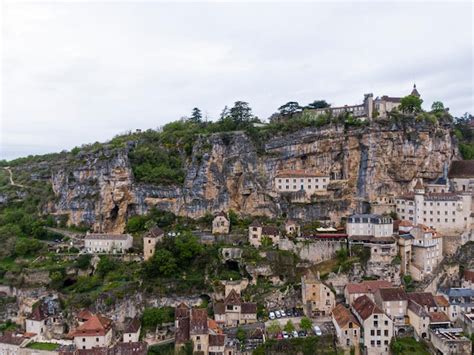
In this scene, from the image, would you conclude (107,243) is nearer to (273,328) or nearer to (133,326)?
(133,326)

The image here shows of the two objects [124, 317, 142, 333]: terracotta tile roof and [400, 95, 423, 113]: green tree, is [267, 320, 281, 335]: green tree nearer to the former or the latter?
[124, 317, 142, 333]: terracotta tile roof

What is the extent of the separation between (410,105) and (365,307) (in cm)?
3375

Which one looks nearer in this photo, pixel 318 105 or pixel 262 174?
pixel 262 174

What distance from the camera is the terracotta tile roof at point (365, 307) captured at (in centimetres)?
3872

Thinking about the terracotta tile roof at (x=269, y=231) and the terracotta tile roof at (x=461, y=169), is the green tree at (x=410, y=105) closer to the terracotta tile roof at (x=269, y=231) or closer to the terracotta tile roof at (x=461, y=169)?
the terracotta tile roof at (x=461, y=169)

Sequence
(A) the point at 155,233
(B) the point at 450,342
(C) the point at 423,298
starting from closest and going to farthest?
(B) the point at 450,342
(C) the point at 423,298
(A) the point at 155,233

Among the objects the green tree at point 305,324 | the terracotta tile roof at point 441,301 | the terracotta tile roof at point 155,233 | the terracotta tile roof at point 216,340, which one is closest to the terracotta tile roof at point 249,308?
the terracotta tile roof at point 216,340

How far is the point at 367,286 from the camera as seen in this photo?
43.8 m

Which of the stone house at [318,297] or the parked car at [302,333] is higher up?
the stone house at [318,297]

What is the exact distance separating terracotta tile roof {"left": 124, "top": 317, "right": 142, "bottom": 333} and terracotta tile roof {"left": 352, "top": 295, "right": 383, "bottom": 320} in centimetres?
2103

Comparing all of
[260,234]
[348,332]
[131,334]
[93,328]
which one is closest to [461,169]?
[260,234]

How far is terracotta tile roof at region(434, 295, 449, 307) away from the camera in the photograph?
42.1 metres

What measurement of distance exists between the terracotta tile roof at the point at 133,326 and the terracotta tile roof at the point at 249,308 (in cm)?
1011

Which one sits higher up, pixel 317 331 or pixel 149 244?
pixel 149 244
